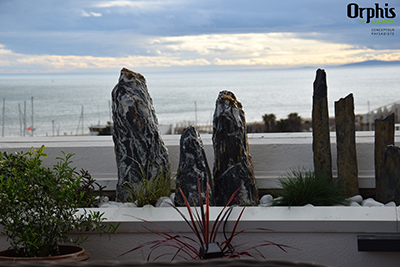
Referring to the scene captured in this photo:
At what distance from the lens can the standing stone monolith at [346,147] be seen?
3012 millimetres

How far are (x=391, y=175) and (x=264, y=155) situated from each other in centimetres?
103

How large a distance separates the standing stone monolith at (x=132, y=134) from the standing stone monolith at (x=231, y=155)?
48cm

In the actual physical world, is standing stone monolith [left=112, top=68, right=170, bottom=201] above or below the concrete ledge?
above

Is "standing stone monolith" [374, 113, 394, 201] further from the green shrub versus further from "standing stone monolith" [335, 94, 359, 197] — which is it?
the green shrub

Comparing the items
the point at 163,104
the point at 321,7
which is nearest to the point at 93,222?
the point at 163,104

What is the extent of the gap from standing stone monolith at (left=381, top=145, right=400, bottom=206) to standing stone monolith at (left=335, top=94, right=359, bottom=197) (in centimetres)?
27

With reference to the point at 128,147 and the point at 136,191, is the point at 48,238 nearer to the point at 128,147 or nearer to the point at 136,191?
the point at 136,191

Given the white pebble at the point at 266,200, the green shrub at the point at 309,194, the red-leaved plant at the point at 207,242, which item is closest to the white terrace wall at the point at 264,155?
the white pebble at the point at 266,200

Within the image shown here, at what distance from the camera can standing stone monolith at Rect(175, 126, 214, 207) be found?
Answer: 2.90m

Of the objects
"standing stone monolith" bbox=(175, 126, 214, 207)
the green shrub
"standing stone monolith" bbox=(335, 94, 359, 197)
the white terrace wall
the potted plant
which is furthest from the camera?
the white terrace wall

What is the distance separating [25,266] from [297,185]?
2423 mm

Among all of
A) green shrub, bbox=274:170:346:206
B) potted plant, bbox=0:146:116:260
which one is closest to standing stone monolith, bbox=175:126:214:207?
green shrub, bbox=274:170:346:206

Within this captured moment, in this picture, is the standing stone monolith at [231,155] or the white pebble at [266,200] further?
the white pebble at [266,200]

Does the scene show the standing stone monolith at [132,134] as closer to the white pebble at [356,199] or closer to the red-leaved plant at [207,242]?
the red-leaved plant at [207,242]
